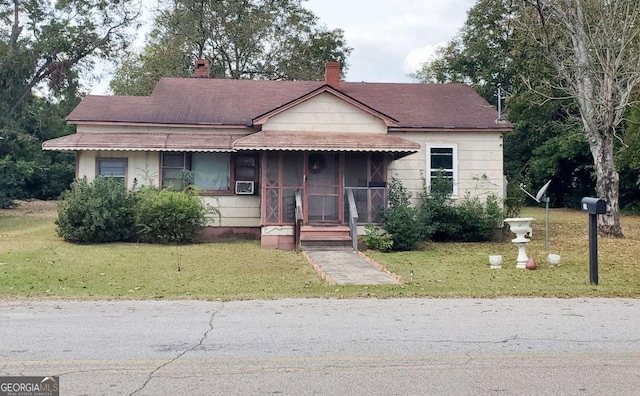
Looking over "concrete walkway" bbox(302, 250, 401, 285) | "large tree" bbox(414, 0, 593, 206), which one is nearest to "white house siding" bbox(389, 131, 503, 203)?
"concrete walkway" bbox(302, 250, 401, 285)

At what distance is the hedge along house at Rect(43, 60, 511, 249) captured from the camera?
16.6 metres

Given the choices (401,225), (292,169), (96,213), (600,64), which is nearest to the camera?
(96,213)

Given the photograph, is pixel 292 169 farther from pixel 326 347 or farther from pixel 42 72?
pixel 42 72

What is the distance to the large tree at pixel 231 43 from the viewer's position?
3725 centimetres

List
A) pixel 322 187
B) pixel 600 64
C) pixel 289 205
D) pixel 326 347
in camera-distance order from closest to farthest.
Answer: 1. pixel 326 347
2. pixel 289 205
3. pixel 322 187
4. pixel 600 64

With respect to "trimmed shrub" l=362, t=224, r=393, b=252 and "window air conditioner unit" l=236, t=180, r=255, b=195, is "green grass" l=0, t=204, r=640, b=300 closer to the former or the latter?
"trimmed shrub" l=362, t=224, r=393, b=252

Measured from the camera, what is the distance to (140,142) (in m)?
17.5

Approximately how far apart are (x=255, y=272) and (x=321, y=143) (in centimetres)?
528

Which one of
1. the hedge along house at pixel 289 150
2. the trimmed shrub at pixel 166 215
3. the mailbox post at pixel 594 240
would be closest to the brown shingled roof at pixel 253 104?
the hedge along house at pixel 289 150

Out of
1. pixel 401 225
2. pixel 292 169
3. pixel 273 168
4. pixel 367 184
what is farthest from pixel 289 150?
pixel 401 225

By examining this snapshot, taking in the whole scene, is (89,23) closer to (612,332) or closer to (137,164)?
(137,164)

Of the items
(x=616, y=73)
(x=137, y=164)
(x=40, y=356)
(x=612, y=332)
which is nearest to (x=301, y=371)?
(x=40, y=356)

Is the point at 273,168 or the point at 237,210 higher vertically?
the point at 273,168

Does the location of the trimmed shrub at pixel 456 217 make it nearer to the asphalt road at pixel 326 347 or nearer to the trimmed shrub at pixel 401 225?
the trimmed shrub at pixel 401 225
